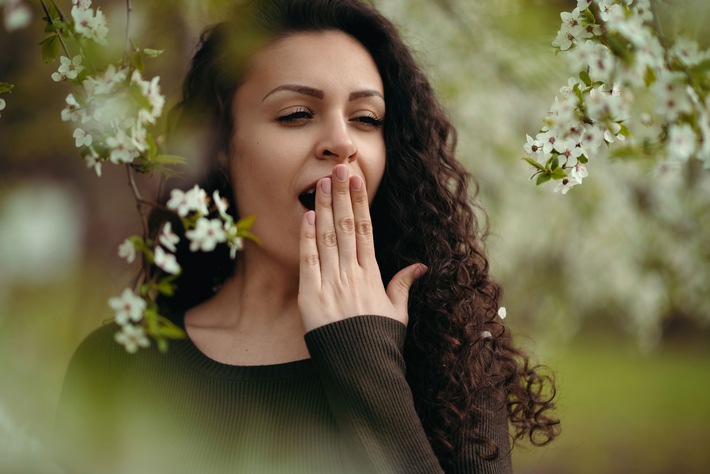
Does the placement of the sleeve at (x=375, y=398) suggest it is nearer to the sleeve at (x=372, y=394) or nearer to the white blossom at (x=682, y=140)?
the sleeve at (x=372, y=394)

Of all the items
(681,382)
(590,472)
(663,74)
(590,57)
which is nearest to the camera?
(663,74)

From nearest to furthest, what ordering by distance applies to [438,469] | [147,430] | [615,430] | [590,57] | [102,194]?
1. [590,57]
2. [438,469]
3. [147,430]
4. [102,194]
5. [615,430]

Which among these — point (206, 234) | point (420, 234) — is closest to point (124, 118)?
point (206, 234)

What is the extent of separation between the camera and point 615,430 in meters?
7.45

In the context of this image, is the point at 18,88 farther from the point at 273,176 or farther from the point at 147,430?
the point at 147,430

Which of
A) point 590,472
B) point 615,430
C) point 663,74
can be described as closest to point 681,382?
point 615,430

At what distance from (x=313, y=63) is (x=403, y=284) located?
1.90 feet

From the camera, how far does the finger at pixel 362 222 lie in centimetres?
169

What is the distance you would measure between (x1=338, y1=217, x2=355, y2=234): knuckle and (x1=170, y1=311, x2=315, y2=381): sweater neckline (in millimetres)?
336

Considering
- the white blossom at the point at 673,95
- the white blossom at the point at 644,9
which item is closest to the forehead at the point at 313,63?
the white blossom at the point at 644,9

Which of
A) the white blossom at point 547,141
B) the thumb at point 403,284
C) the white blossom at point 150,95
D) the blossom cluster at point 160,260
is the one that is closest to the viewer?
the blossom cluster at point 160,260

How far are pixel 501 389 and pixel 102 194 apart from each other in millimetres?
2170

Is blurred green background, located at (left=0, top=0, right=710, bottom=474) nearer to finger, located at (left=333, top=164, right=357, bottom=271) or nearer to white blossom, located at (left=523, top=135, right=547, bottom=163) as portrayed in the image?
white blossom, located at (left=523, top=135, right=547, bottom=163)

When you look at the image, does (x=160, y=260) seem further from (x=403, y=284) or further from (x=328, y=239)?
(x=403, y=284)
